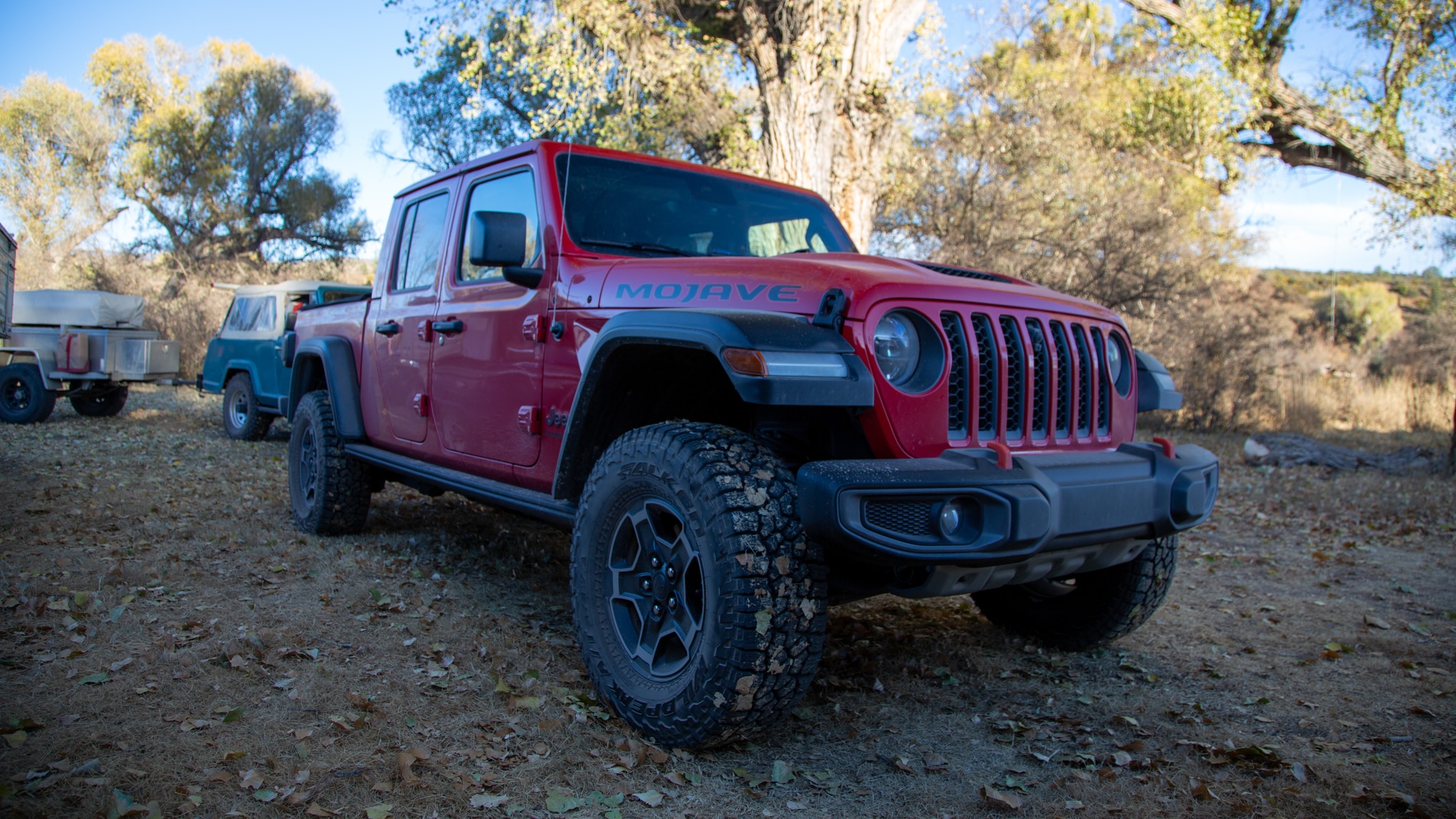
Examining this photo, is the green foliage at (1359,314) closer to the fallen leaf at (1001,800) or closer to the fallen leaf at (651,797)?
the fallen leaf at (1001,800)

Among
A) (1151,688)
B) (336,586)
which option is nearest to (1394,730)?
(1151,688)

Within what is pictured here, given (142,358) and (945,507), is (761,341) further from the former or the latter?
(142,358)

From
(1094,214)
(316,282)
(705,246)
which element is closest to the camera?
(705,246)

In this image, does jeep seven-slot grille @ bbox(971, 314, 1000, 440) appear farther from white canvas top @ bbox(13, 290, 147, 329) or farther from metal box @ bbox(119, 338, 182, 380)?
white canvas top @ bbox(13, 290, 147, 329)

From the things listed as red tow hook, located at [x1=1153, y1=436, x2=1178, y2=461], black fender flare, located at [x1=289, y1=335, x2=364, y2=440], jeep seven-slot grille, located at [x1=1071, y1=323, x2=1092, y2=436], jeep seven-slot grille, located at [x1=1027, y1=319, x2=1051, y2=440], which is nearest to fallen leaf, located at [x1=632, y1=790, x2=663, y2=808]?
jeep seven-slot grille, located at [x1=1027, y1=319, x2=1051, y2=440]

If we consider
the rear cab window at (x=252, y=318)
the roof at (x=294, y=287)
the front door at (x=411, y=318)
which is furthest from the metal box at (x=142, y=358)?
the front door at (x=411, y=318)

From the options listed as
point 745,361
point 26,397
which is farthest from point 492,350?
point 26,397

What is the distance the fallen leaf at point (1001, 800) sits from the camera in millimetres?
2459

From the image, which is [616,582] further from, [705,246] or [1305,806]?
[1305,806]

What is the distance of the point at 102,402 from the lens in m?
11.7

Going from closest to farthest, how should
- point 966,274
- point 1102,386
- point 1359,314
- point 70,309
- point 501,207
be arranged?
1. point 1102,386
2. point 966,274
3. point 501,207
4. point 70,309
5. point 1359,314

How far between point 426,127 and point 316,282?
47.5 feet

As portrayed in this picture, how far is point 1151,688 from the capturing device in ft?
11.3

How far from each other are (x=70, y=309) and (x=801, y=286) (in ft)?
39.1
